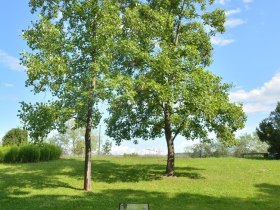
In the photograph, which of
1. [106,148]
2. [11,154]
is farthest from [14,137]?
[106,148]

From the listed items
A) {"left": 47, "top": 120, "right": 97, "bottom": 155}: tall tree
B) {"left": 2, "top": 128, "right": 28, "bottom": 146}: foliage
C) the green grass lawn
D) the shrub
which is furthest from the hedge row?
{"left": 47, "top": 120, "right": 97, "bottom": 155}: tall tree

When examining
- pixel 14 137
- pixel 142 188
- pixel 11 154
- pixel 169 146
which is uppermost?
pixel 14 137

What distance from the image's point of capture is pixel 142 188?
27188 mm

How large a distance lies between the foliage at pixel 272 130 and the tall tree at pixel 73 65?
39966 millimetres

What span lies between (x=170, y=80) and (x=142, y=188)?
932cm

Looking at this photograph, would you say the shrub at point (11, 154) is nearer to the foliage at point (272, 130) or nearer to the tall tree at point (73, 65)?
the tall tree at point (73, 65)

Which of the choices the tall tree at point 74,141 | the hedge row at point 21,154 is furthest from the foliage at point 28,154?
the tall tree at point 74,141

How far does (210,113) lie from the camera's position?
99.3 feet

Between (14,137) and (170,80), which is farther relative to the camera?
(14,137)

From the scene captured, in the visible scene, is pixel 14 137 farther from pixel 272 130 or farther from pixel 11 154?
pixel 272 130

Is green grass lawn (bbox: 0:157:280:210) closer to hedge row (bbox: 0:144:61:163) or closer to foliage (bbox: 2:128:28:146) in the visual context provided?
hedge row (bbox: 0:144:61:163)

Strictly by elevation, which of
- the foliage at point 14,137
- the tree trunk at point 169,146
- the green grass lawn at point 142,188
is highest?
the foliage at point 14,137

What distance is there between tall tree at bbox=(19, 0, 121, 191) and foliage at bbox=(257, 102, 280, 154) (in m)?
40.0

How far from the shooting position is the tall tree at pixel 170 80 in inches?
1195
